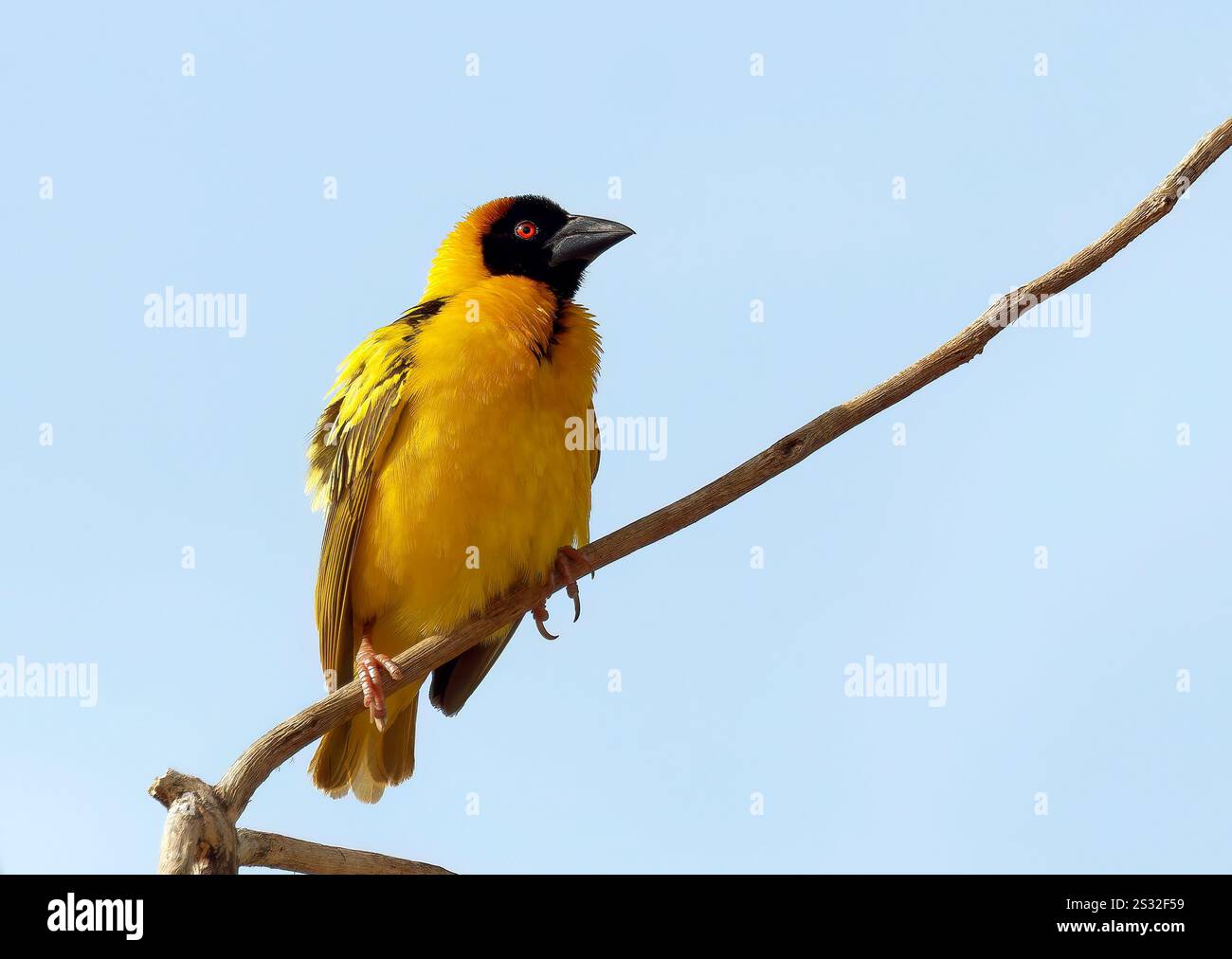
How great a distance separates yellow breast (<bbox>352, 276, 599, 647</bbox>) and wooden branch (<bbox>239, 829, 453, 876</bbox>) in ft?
3.84

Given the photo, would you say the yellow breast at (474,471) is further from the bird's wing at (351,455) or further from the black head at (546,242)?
the black head at (546,242)

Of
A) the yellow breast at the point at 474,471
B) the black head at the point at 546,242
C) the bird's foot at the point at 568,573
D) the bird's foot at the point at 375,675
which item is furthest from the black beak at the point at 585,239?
the bird's foot at the point at 375,675

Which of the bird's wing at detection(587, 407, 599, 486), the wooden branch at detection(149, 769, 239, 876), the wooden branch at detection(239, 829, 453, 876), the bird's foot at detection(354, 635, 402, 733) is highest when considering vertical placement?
the bird's wing at detection(587, 407, 599, 486)

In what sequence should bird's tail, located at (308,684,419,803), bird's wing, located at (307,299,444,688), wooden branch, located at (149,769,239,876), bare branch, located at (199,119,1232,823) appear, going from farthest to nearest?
bird's tail, located at (308,684,419,803)
bird's wing, located at (307,299,444,688)
bare branch, located at (199,119,1232,823)
wooden branch, located at (149,769,239,876)

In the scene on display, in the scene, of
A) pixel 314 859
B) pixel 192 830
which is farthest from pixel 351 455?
pixel 192 830

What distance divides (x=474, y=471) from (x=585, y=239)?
1.42 meters

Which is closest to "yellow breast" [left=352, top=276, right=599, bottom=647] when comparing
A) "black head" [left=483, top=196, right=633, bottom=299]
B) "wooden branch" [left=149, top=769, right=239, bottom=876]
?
"black head" [left=483, top=196, right=633, bottom=299]

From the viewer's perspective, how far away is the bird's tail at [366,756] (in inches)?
235

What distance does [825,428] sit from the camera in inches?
186

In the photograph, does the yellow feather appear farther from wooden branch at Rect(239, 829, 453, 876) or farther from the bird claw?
wooden branch at Rect(239, 829, 453, 876)

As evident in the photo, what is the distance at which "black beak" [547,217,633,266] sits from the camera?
6035 millimetres

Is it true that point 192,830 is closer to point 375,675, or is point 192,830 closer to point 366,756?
point 375,675

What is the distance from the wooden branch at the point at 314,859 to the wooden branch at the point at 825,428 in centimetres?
24
